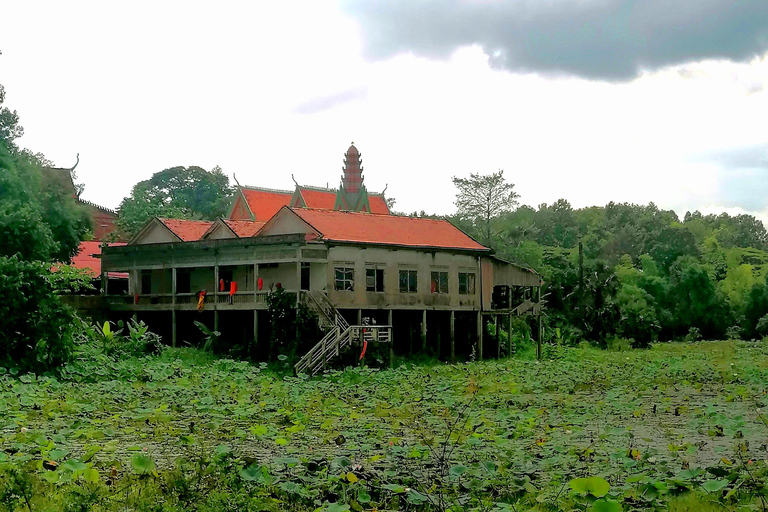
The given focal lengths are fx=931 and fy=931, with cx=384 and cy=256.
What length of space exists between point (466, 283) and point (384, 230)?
4.23 m

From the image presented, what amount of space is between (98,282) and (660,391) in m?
27.9

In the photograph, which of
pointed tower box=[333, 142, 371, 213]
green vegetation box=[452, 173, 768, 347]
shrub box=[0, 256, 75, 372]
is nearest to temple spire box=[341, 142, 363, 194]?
pointed tower box=[333, 142, 371, 213]

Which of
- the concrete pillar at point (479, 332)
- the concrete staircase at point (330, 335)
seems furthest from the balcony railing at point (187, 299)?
the concrete pillar at point (479, 332)

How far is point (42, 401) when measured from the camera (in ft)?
60.6

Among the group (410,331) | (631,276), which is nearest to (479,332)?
(410,331)

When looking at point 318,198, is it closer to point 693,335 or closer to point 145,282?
point 145,282

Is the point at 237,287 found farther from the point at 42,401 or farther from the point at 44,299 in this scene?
the point at 42,401

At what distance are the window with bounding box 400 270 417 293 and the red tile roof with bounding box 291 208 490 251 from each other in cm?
106

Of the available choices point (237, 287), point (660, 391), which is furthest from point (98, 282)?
point (660, 391)

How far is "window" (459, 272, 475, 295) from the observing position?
3684 centimetres

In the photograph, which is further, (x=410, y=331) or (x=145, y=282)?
(x=145, y=282)

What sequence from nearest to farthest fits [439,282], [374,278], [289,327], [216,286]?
[289,327]
[374,278]
[216,286]
[439,282]

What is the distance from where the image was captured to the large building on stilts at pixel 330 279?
31938 mm

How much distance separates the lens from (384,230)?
1393 inches
